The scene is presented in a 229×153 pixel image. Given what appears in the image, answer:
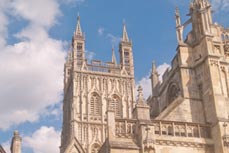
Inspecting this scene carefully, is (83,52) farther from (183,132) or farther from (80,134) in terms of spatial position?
(183,132)

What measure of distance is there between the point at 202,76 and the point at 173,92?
3860 mm

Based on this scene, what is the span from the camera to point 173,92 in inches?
1093

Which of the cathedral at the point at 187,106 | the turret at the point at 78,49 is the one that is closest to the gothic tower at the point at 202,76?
the cathedral at the point at 187,106

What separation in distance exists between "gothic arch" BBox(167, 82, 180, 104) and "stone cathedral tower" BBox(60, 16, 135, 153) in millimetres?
38690

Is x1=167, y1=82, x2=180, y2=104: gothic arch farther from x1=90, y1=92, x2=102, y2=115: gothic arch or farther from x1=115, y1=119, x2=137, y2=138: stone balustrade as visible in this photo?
x1=90, y1=92, x2=102, y2=115: gothic arch

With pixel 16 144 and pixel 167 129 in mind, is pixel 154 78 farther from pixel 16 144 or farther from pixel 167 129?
pixel 16 144

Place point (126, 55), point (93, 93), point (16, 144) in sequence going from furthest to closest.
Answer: point (126, 55), point (93, 93), point (16, 144)

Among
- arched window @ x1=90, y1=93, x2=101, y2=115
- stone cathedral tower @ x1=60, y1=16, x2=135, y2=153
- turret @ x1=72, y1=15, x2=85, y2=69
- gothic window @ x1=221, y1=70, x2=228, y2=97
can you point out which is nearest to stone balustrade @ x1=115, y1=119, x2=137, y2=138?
gothic window @ x1=221, y1=70, x2=228, y2=97

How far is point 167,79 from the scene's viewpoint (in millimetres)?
27719

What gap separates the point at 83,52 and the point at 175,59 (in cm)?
5098

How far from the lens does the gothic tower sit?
74.7 ft

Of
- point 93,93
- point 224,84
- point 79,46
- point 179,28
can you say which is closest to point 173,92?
point 179,28

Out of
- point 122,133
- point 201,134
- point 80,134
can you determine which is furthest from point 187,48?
point 80,134

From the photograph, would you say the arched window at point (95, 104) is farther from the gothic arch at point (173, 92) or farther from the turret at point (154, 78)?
the gothic arch at point (173, 92)
